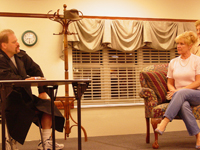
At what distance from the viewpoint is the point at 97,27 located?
4.63 metres

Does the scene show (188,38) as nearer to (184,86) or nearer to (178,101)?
(184,86)

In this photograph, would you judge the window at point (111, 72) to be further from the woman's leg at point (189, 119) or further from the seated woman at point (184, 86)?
the woman's leg at point (189, 119)

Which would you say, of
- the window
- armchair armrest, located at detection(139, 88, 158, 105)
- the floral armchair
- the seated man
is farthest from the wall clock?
armchair armrest, located at detection(139, 88, 158, 105)

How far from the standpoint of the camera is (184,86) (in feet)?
10.6

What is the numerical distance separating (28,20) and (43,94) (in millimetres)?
2105

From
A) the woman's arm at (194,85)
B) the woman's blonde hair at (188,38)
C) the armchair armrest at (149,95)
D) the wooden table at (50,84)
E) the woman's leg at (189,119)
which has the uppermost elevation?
the woman's blonde hair at (188,38)

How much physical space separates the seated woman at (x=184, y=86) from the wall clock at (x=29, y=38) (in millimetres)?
2454

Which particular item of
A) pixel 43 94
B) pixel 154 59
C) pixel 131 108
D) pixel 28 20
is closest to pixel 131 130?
pixel 131 108

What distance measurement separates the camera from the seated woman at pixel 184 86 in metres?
2.88

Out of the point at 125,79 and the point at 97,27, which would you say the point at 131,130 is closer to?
the point at 125,79

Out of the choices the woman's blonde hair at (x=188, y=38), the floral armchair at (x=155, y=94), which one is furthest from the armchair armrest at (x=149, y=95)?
the woman's blonde hair at (x=188, y=38)

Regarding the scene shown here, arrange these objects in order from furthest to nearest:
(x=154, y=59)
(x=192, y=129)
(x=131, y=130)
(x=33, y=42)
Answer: (x=154, y=59), (x=131, y=130), (x=33, y=42), (x=192, y=129)

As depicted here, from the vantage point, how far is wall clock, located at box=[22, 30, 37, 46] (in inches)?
177

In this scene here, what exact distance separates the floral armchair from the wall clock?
209 centimetres
